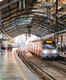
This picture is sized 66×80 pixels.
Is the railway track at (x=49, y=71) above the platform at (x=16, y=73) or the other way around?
the other way around

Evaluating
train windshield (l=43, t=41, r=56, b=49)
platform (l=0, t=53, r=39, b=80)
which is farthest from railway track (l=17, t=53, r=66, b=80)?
train windshield (l=43, t=41, r=56, b=49)

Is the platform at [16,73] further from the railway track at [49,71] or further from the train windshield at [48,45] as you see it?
the train windshield at [48,45]

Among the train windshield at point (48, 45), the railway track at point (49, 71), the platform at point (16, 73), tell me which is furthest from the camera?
the train windshield at point (48, 45)

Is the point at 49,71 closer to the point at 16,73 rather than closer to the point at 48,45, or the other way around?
the point at 16,73

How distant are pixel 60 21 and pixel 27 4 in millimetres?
17605

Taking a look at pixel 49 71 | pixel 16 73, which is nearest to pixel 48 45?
pixel 49 71

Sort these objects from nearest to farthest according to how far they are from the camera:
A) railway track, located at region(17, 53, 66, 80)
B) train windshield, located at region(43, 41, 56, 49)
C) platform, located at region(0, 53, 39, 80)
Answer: platform, located at region(0, 53, 39, 80), railway track, located at region(17, 53, 66, 80), train windshield, located at region(43, 41, 56, 49)

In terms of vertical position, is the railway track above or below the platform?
below

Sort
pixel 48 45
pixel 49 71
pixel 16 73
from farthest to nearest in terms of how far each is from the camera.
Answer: pixel 48 45 → pixel 49 71 → pixel 16 73

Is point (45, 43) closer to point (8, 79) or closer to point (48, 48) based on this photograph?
point (48, 48)

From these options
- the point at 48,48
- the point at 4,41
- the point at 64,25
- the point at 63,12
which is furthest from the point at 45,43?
the point at 64,25

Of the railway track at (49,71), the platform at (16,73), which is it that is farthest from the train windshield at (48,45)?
the platform at (16,73)

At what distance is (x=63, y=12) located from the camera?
33.8 m

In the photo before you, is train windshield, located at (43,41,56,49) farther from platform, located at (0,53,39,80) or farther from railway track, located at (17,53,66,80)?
platform, located at (0,53,39,80)
